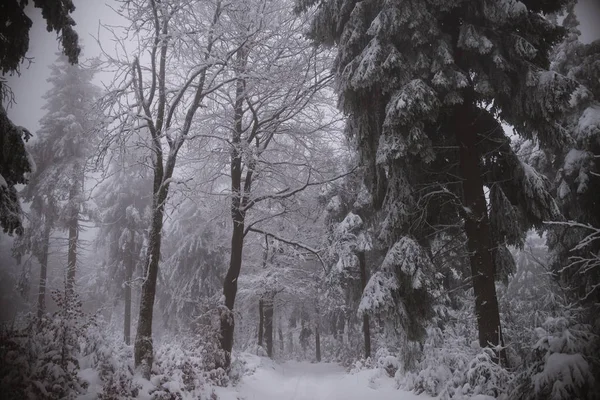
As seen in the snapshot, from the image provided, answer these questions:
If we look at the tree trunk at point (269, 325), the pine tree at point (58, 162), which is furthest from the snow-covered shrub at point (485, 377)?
the pine tree at point (58, 162)

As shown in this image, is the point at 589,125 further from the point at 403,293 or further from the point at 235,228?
the point at 235,228

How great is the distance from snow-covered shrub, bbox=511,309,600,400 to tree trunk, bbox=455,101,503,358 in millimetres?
1492

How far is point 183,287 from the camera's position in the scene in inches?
776

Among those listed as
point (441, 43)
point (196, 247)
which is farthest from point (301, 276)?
point (441, 43)

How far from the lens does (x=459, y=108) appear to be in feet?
21.0

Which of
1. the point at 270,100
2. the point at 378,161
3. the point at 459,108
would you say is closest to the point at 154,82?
the point at 270,100

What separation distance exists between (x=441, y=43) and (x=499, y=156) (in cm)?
256

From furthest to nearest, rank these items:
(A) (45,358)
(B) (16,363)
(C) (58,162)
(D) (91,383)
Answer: (C) (58,162) < (D) (91,383) < (A) (45,358) < (B) (16,363)

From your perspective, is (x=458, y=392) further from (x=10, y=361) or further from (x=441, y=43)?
(x=10, y=361)

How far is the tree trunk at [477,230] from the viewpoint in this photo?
5664 mm

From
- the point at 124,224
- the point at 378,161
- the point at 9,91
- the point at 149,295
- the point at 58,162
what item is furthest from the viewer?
the point at 124,224

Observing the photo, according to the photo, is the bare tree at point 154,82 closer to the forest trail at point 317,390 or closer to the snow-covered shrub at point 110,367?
the snow-covered shrub at point 110,367

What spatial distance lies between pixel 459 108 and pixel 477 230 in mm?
2430

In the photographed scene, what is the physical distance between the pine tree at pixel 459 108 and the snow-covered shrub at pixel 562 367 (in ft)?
5.67
